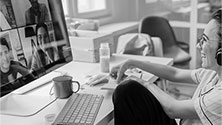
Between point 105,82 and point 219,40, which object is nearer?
point 219,40

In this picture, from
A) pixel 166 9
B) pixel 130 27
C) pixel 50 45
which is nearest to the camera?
pixel 50 45

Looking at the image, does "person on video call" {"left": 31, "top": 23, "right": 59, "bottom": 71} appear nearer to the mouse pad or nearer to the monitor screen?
the monitor screen

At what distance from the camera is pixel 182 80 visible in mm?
1643

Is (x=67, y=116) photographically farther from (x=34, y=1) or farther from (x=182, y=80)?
(x=182, y=80)

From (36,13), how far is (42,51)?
0.19 metres

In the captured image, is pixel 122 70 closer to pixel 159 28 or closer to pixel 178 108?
pixel 178 108

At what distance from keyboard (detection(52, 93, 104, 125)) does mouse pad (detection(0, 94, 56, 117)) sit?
0.12 m

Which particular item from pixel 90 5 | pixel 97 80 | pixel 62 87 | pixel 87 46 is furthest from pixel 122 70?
pixel 90 5

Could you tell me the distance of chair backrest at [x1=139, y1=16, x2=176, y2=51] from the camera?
307 cm

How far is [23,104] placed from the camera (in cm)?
136

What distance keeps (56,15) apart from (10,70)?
452 mm

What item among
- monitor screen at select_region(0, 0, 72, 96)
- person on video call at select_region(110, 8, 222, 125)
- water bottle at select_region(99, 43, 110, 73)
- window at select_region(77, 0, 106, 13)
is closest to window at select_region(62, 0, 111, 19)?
window at select_region(77, 0, 106, 13)

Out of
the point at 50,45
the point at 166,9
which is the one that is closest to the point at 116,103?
the point at 50,45

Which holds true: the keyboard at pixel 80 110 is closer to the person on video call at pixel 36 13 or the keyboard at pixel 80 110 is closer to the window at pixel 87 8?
the person on video call at pixel 36 13
